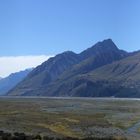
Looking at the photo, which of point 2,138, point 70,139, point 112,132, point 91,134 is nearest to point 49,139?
point 70,139

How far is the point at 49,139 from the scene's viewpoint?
62.7 m

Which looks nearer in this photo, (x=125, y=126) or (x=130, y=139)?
(x=130, y=139)

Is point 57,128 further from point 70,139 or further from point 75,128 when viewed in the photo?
point 70,139

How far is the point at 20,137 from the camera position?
6119 cm

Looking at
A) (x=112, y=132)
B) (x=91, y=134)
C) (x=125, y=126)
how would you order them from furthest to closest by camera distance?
(x=125, y=126)
(x=112, y=132)
(x=91, y=134)

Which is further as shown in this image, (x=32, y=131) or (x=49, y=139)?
(x=32, y=131)

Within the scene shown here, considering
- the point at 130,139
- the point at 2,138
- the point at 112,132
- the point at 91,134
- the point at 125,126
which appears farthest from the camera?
the point at 125,126

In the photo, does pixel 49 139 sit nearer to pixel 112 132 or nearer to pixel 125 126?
pixel 112 132

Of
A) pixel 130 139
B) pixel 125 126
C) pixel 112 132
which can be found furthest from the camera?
pixel 125 126

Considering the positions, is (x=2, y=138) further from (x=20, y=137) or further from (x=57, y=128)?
(x=57, y=128)

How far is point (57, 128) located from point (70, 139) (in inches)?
900

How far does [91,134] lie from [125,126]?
→ 2310cm

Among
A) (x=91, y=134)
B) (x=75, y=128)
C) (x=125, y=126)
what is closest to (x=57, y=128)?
(x=75, y=128)

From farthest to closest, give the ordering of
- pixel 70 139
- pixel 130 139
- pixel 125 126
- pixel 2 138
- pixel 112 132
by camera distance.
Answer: pixel 125 126
pixel 112 132
pixel 130 139
pixel 70 139
pixel 2 138
